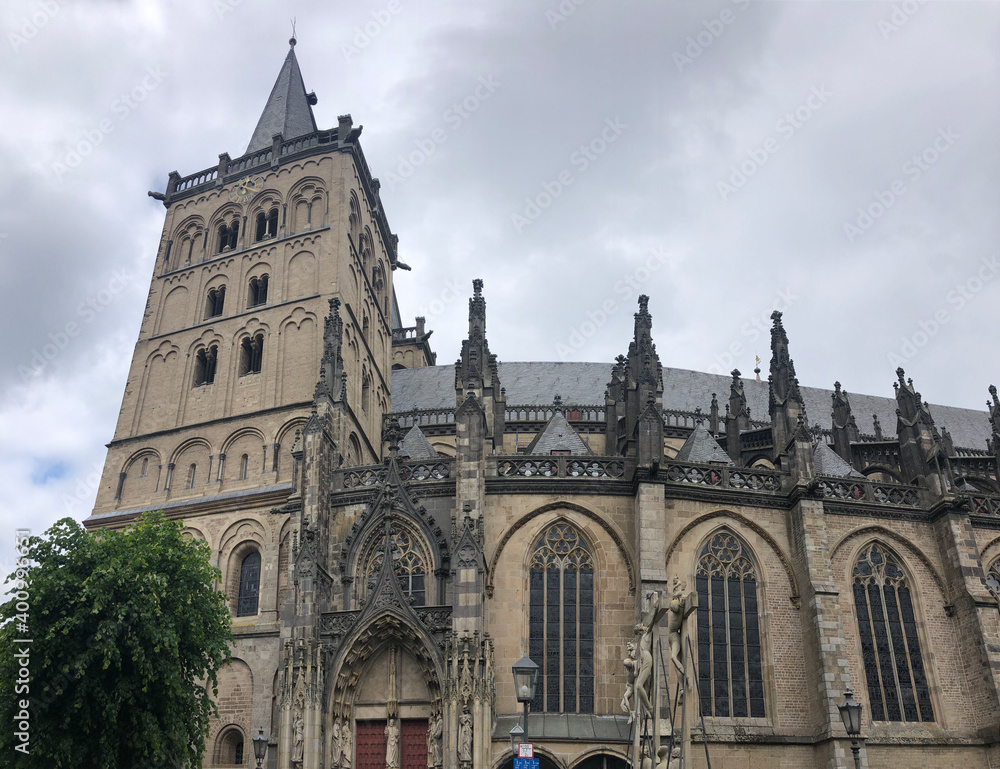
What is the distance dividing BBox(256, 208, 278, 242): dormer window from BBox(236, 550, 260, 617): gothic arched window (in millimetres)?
14257

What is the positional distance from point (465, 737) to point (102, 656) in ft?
Result: 25.4

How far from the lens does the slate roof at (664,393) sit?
40.3 metres

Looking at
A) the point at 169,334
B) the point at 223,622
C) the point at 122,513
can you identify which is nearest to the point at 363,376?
the point at 169,334

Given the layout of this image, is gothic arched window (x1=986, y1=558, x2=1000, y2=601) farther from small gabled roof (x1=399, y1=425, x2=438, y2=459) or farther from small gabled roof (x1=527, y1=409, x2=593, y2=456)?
small gabled roof (x1=399, y1=425, x2=438, y2=459)

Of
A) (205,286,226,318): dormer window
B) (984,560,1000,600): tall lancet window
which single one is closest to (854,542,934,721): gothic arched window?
(984,560,1000,600): tall lancet window

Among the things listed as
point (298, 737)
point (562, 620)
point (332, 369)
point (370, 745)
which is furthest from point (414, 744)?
point (332, 369)

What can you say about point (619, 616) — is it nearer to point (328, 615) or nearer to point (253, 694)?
point (328, 615)

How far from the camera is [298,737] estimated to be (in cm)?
2008

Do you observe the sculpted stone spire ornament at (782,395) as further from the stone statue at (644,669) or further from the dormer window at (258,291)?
the dormer window at (258,291)

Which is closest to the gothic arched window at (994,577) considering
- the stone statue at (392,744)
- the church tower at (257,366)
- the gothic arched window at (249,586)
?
the stone statue at (392,744)

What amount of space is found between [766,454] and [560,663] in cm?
1334

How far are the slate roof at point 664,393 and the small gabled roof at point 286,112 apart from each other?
12.4m

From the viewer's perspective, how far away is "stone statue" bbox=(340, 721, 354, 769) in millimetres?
20656

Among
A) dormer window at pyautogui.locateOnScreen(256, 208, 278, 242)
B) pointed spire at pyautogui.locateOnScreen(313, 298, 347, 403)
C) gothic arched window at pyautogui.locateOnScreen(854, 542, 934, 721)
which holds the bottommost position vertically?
gothic arched window at pyautogui.locateOnScreen(854, 542, 934, 721)
